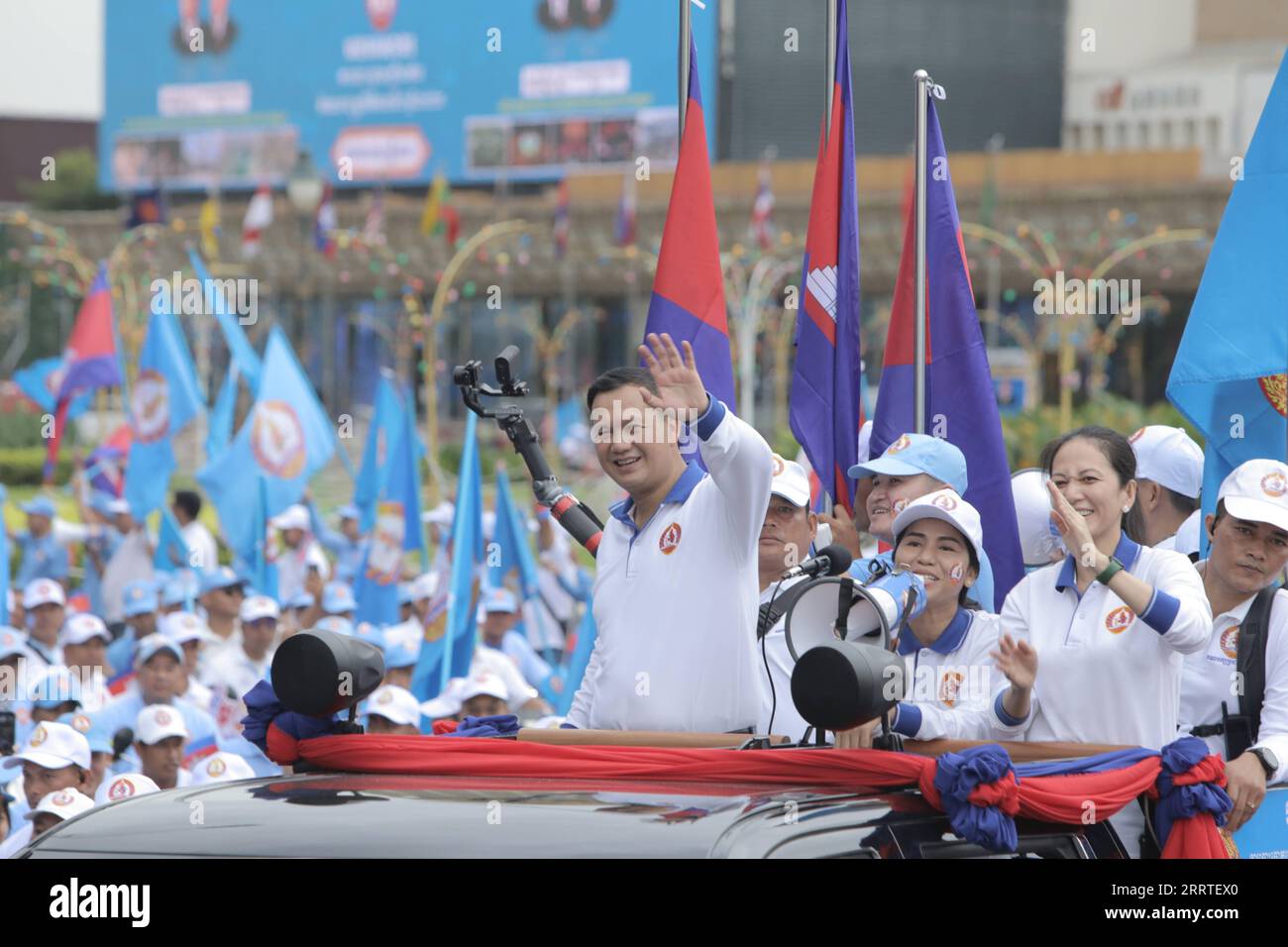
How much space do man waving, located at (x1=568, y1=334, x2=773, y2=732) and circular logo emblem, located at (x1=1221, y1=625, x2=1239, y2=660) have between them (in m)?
1.21

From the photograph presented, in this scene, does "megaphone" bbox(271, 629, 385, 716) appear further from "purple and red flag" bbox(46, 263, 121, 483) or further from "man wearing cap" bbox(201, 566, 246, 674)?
"purple and red flag" bbox(46, 263, 121, 483)

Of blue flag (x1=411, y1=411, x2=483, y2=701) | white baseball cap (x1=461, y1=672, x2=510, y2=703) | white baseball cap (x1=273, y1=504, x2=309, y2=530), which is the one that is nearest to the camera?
white baseball cap (x1=461, y1=672, x2=510, y2=703)

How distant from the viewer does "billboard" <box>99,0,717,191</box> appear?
53.1m

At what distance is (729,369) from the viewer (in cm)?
622

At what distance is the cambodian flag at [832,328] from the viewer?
639 centimetres

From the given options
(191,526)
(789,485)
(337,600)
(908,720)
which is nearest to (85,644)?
(337,600)

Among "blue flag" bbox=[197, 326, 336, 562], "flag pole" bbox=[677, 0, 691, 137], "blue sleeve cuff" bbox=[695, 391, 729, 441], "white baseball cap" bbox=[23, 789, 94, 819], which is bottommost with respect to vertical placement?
"white baseball cap" bbox=[23, 789, 94, 819]

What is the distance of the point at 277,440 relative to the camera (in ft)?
41.5

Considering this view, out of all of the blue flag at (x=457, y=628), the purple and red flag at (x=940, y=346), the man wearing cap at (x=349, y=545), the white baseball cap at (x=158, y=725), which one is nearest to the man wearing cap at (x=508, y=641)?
the blue flag at (x=457, y=628)

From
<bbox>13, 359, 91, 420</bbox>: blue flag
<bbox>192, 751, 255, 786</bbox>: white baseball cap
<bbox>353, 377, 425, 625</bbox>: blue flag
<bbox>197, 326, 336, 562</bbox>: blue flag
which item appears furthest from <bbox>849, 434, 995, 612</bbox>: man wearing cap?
<bbox>13, 359, 91, 420</bbox>: blue flag

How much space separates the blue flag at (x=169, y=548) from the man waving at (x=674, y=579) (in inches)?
324

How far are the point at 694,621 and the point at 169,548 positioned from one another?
868cm

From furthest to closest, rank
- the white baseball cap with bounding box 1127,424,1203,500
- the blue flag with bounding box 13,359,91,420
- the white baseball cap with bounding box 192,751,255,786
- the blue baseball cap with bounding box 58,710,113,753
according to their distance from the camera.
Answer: the blue flag with bounding box 13,359,91,420 < the blue baseball cap with bounding box 58,710,113,753 < the white baseball cap with bounding box 192,751,255,786 < the white baseball cap with bounding box 1127,424,1203,500

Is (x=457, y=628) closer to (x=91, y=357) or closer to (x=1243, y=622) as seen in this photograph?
(x=1243, y=622)
